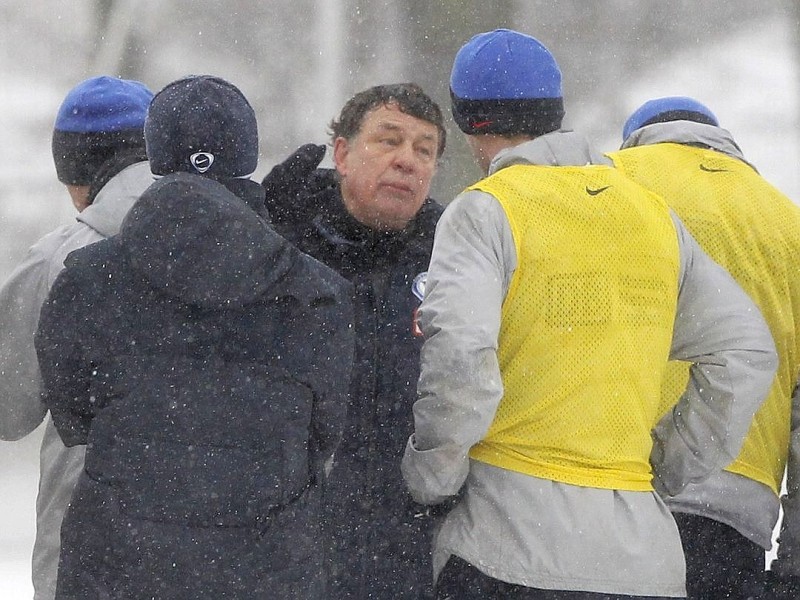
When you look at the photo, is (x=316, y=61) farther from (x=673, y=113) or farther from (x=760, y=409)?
(x=760, y=409)

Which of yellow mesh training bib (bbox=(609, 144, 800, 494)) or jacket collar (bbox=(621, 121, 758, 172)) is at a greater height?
jacket collar (bbox=(621, 121, 758, 172))

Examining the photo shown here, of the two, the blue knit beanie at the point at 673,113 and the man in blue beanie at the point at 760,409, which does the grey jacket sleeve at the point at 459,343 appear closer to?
the man in blue beanie at the point at 760,409

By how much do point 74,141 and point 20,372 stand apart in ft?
1.94

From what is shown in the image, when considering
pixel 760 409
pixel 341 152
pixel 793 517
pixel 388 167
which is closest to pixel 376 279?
pixel 388 167

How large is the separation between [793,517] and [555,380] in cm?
84

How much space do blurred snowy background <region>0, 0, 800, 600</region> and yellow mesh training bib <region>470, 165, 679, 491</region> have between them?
21.7 ft

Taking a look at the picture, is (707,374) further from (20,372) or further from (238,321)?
(20,372)

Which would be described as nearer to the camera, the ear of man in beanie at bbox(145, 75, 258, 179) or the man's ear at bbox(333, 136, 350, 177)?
the ear of man in beanie at bbox(145, 75, 258, 179)

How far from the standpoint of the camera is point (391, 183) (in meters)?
2.92

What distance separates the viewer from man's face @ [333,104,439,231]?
2.91 metres

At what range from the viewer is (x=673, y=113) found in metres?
3.07

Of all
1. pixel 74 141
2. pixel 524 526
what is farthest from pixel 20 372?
pixel 524 526

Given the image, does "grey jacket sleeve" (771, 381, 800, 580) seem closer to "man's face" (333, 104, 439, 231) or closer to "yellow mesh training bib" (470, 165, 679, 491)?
"yellow mesh training bib" (470, 165, 679, 491)

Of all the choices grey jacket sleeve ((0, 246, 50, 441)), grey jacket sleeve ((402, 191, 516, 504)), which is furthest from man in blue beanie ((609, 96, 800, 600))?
grey jacket sleeve ((0, 246, 50, 441))
